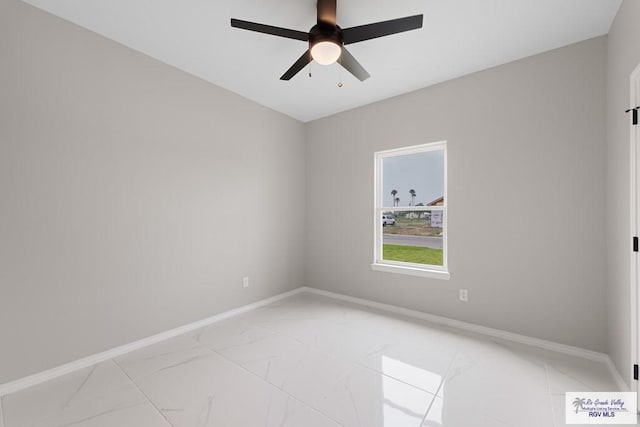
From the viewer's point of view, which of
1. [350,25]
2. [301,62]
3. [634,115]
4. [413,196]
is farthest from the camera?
[413,196]

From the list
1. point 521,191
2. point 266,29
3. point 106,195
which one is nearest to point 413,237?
point 521,191

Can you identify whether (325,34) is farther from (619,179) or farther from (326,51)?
(619,179)

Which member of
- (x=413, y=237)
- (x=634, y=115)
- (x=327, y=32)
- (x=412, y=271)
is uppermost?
(x=327, y=32)

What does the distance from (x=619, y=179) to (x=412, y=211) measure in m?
1.82

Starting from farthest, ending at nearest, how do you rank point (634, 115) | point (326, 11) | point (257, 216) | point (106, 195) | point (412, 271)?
point (257, 216) → point (412, 271) → point (106, 195) → point (326, 11) → point (634, 115)

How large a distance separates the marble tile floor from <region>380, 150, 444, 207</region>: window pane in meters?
1.57

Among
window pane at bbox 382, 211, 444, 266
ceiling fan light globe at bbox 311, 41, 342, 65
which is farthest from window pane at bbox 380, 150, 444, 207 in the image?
ceiling fan light globe at bbox 311, 41, 342, 65

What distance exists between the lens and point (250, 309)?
352 cm

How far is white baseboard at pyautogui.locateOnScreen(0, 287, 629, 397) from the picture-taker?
6.43 ft

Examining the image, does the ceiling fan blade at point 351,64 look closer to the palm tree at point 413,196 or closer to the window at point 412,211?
the window at point 412,211

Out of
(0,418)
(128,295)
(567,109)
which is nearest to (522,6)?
(567,109)

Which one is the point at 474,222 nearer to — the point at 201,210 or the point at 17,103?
the point at 201,210

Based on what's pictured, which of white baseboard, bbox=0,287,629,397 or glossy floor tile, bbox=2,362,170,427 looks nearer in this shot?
glossy floor tile, bbox=2,362,170,427

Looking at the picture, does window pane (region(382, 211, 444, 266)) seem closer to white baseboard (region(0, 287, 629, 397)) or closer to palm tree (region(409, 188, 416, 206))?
palm tree (region(409, 188, 416, 206))
